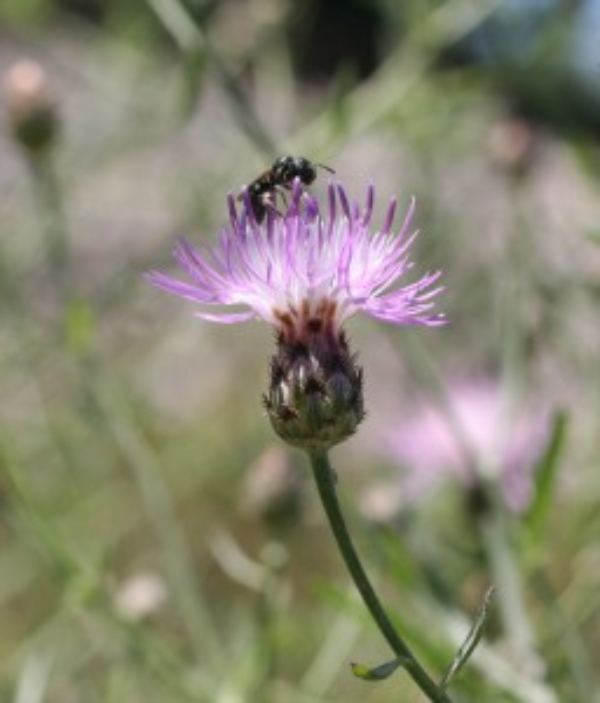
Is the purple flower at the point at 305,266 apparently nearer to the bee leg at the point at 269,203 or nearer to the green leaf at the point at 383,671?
the bee leg at the point at 269,203

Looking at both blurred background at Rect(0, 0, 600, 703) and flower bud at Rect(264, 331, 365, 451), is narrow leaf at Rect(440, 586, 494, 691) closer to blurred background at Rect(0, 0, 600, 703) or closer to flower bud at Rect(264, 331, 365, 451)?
flower bud at Rect(264, 331, 365, 451)

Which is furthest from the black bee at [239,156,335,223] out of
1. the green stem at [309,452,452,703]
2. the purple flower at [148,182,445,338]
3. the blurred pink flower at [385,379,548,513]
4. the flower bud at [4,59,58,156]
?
the flower bud at [4,59,58,156]

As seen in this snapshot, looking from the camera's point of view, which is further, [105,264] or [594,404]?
[105,264]

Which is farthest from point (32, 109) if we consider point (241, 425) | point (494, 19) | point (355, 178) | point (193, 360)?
point (355, 178)

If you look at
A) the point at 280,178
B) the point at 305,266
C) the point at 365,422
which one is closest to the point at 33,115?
the point at 365,422

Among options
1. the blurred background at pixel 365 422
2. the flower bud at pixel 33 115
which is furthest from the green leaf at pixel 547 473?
the flower bud at pixel 33 115

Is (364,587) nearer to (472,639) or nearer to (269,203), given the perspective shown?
(472,639)

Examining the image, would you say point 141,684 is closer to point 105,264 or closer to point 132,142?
point 132,142
